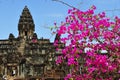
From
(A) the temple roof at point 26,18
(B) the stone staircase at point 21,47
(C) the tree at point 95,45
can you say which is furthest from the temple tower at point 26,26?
(C) the tree at point 95,45

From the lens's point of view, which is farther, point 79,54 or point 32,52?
point 32,52

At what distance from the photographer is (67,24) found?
42.8ft

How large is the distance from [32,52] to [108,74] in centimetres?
2535

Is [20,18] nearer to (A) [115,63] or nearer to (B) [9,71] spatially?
(B) [9,71]

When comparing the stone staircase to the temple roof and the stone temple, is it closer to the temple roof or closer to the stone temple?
the stone temple

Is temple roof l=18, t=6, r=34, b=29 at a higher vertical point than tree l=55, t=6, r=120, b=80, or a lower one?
higher

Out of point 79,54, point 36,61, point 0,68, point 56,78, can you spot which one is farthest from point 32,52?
point 79,54

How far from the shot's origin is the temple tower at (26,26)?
128 feet

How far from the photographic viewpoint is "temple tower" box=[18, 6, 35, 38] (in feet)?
128

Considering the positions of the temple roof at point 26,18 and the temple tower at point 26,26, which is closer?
the temple tower at point 26,26

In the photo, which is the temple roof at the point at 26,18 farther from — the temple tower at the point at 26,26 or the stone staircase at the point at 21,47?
the stone staircase at the point at 21,47

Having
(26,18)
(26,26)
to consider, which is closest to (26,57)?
(26,26)

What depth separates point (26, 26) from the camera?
128 feet

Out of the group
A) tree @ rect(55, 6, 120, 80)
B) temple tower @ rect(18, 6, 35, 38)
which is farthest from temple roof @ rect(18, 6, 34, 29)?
tree @ rect(55, 6, 120, 80)
